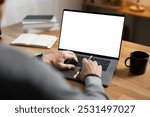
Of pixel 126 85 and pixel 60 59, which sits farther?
pixel 60 59

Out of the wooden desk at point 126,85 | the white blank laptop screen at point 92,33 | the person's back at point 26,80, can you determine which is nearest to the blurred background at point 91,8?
the white blank laptop screen at point 92,33

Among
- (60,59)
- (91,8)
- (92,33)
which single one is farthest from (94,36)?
(91,8)

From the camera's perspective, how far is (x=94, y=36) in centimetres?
139

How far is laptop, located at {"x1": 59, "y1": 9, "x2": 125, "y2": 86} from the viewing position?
1.33 metres

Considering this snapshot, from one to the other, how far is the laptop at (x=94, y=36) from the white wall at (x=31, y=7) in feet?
3.09

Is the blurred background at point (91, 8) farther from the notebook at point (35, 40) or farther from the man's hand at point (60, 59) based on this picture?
the man's hand at point (60, 59)

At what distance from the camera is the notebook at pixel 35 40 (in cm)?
158

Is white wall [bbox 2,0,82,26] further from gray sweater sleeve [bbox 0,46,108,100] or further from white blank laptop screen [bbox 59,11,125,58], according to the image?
gray sweater sleeve [bbox 0,46,108,100]

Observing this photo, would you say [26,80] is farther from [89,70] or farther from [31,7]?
[31,7]

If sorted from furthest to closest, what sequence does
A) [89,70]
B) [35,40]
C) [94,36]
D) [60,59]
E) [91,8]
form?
[91,8] < [35,40] < [94,36] < [60,59] < [89,70]

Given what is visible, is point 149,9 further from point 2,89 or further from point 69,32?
point 2,89

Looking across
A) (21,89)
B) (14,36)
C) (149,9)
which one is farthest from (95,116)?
(149,9)

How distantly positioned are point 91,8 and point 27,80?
2658mm

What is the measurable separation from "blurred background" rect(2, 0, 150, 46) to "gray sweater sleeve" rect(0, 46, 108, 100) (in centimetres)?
166
